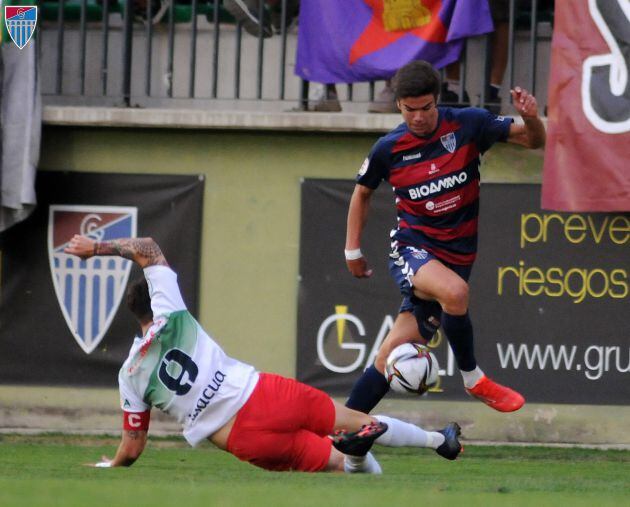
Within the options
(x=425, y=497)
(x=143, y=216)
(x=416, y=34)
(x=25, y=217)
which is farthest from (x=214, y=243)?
(x=425, y=497)

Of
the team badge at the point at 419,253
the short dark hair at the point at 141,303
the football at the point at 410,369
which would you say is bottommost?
the football at the point at 410,369

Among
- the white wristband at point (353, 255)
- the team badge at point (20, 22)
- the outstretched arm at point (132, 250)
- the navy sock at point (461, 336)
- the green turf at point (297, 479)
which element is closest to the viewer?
the green turf at point (297, 479)

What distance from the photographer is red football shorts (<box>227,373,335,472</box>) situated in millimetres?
8891

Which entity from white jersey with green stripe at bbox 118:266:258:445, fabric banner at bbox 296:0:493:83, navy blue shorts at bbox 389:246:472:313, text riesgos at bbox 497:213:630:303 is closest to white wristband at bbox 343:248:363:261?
navy blue shorts at bbox 389:246:472:313

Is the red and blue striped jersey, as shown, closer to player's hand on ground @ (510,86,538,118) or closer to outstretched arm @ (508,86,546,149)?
outstretched arm @ (508,86,546,149)

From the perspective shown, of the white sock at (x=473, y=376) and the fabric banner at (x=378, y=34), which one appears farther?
the fabric banner at (x=378, y=34)

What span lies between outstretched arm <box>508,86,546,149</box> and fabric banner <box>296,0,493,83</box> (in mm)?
3869

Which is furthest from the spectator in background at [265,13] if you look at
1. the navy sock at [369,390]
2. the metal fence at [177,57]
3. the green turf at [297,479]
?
the navy sock at [369,390]

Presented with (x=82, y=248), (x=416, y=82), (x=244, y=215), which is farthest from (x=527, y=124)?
(x=244, y=215)

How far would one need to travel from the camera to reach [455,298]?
862 cm

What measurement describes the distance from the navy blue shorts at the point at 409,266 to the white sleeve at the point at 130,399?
1649 mm

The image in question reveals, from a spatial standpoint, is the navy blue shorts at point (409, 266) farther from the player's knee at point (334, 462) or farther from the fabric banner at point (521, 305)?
the fabric banner at point (521, 305)

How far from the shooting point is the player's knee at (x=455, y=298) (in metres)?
8.60

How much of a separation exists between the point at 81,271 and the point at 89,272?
0.07 meters
